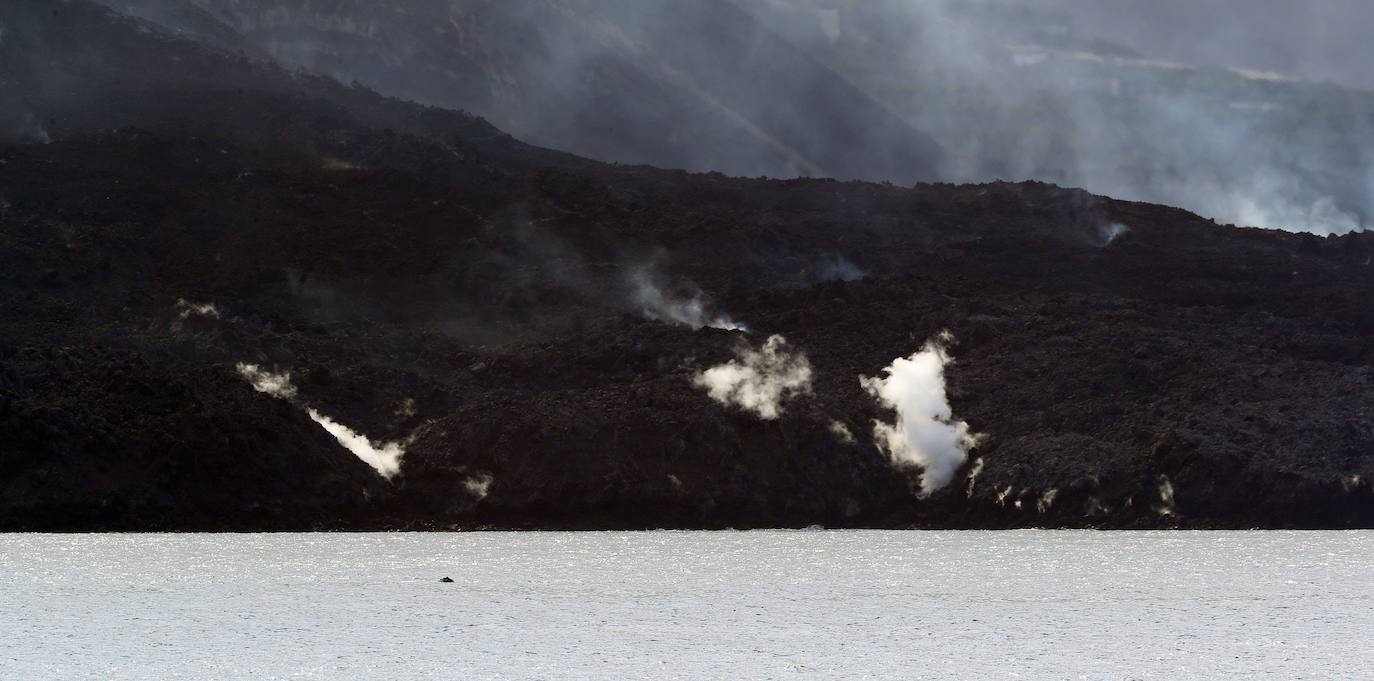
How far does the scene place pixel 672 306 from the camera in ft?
323

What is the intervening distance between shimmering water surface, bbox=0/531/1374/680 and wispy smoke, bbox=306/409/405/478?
5.96 meters

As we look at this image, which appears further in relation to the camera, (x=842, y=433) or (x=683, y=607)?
(x=842, y=433)

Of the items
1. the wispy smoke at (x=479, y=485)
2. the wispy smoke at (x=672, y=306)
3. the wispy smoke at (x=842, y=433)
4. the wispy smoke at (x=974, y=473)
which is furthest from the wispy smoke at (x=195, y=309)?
the wispy smoke at (x=974, y=473)

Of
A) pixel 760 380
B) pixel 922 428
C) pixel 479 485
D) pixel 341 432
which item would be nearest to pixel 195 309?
pixel 341 432

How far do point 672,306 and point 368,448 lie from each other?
2978 centimetres

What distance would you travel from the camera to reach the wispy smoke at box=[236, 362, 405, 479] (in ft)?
234

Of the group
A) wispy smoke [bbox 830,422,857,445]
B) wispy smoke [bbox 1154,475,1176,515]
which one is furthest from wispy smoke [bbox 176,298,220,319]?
wispy smoke [bbox 1154,475,1176,515]

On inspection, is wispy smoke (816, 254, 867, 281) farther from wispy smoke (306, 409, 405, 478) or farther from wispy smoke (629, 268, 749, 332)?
wispy smoke (306, 409, 405, 478)

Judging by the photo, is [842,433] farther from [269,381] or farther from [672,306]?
[672,306]

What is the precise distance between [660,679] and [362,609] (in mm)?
13172

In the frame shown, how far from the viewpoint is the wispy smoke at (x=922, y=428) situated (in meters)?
74.2

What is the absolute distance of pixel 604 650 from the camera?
34875 millimetres

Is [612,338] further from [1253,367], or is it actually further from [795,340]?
[1253,367]

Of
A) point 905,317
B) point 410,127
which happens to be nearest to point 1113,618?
point 905,317
